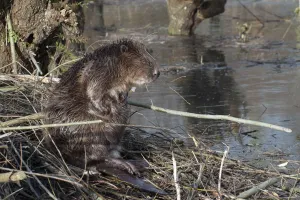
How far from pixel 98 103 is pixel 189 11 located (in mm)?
9776

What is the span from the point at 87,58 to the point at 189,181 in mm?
911

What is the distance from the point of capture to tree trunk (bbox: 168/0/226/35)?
1359 cm

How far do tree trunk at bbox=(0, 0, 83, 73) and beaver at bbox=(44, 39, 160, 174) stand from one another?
1509 mm

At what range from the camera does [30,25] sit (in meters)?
5.70

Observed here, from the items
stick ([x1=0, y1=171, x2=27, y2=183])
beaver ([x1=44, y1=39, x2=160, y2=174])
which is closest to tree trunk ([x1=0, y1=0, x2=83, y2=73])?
beaver ([x1=44, y1=39, x2=160, y2=174])

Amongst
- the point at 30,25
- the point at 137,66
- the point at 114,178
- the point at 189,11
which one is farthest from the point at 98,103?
the point at 189,11

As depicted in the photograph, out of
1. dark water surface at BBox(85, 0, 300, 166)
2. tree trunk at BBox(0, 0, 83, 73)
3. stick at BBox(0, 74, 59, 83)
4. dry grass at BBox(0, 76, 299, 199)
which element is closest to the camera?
dry grass at BBox(0, 76, 299, 199)

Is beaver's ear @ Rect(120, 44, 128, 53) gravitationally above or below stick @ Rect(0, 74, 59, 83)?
above

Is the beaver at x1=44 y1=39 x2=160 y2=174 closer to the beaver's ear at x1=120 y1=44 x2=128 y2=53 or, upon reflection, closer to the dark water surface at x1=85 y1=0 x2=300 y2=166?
the beaver's ear at x1=120 y1=44 x2=128 y2=53

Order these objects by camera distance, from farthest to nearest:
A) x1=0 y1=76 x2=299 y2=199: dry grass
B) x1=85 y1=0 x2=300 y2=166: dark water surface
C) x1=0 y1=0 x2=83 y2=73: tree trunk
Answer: x1=85 y1=0 x2=300 y2=166: dark water surface < x1=0 y1=0 x2=83 y2=73: tree trunk < x1=0 y1=76 x2=299 y2=199: dry grass

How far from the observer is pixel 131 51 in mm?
4160

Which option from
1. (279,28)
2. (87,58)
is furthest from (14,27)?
(279,28)

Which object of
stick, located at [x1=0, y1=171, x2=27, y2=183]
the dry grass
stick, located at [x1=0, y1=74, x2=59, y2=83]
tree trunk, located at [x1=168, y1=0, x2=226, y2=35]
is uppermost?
stick, located at [x1=0, y1=171, x2=27, y2=183]

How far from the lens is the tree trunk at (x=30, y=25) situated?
5605mm
